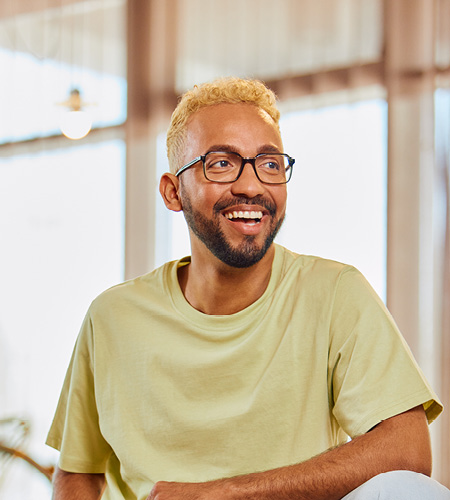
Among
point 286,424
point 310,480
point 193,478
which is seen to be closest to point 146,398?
point 193,478

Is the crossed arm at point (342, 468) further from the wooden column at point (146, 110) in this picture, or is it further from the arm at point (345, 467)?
the wooden column at point (146, 110)

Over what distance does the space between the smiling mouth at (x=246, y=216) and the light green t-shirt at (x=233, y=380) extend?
12cm

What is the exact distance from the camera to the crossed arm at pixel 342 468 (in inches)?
50.3

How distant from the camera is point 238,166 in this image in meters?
1.54

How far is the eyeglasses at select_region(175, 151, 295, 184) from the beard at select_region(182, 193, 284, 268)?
0.04 meters

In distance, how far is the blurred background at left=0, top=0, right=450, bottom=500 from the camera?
3371 millimetres

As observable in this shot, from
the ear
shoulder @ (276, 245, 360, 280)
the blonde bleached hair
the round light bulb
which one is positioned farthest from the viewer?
the round light bulb

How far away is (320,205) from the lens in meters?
3.63

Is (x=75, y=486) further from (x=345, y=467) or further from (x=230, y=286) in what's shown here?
(x=345, y=467)

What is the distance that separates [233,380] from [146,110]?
2.97m

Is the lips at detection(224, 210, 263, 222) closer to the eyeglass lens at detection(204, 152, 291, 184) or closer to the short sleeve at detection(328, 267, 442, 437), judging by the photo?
the eyeglass lens at detection(204, 152, 291, 184)

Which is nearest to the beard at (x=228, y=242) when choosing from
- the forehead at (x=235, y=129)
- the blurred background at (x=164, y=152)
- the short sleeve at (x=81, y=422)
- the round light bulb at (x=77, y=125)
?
the forehead at (x=235, y=129)

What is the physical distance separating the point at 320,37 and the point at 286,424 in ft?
8.65

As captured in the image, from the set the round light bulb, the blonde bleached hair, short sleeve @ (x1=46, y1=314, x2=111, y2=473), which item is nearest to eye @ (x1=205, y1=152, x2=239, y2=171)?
the blonde bleached hair
